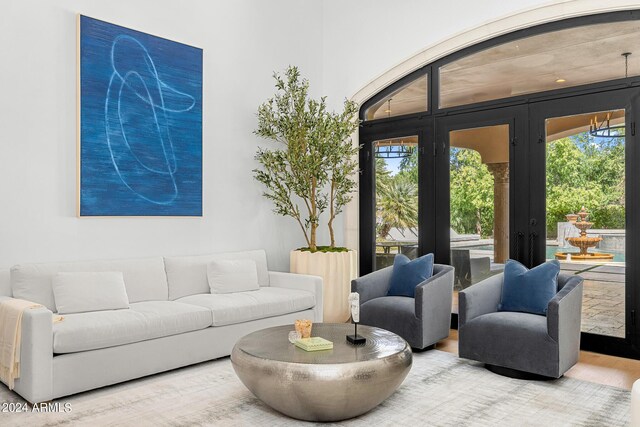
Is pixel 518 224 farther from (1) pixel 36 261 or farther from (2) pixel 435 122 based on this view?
(1) pixel 36 261

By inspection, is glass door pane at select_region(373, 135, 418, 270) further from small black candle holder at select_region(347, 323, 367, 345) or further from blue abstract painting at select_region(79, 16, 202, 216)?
small black candle holder at select_region(347, 323, 367, 345)

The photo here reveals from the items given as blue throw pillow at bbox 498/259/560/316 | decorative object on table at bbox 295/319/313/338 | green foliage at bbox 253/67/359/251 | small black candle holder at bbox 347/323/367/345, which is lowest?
small black candle holder at bbox 347/323/367/345

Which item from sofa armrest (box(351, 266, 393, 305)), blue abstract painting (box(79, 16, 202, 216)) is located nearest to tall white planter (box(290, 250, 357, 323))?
sofa armrest (box(351, 266, 393, 305))

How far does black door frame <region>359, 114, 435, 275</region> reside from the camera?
5.65 meters

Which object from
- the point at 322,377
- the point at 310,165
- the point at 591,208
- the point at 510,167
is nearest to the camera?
the point at 322,377

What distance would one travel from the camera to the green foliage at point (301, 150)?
18.1 ft

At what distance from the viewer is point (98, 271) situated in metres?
4.23

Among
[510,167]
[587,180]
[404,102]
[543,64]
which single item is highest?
[543,64]

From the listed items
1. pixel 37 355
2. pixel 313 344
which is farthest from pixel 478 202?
pixel 37 355

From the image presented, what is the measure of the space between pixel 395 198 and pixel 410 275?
53.1 inches

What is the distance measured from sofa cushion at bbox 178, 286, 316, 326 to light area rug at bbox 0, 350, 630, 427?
51cm

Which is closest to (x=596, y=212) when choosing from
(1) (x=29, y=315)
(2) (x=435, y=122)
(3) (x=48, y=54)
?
(2) (x=435, y=122)

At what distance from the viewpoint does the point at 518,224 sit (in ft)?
16.2

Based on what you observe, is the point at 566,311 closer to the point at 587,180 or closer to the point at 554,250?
the point at 554,250
